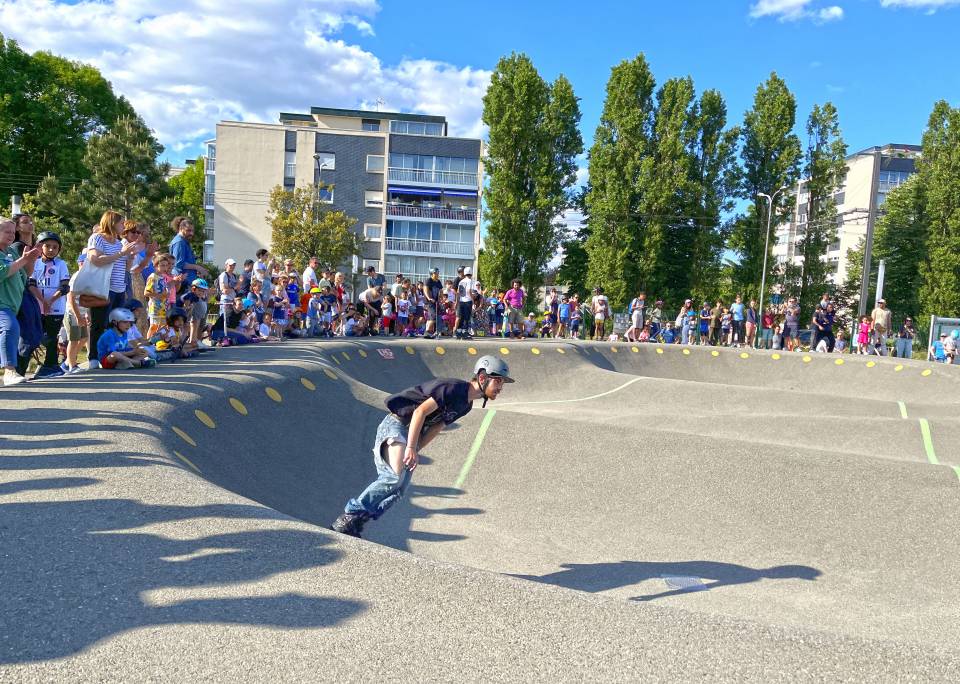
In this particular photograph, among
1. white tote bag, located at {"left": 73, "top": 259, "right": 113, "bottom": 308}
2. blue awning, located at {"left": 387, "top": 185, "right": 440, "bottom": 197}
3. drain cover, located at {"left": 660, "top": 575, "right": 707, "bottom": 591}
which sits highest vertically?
blue awning, located at {"left": 387, "top": 185, "right": 440, "bottom": 197}

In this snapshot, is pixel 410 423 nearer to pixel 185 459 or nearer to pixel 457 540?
pixel 457 540

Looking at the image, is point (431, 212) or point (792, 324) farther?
point (431, 212)

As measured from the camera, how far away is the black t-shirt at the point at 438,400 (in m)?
4.96

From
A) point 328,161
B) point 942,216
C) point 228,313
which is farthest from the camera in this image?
point 328,161

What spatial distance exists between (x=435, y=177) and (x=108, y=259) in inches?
1885

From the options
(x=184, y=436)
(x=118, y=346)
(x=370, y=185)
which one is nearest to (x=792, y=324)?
(x=118, y=346)

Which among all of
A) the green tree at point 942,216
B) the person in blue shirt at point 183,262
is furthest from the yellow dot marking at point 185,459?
the green tree at point 942,216

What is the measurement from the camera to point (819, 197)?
32.3 meters

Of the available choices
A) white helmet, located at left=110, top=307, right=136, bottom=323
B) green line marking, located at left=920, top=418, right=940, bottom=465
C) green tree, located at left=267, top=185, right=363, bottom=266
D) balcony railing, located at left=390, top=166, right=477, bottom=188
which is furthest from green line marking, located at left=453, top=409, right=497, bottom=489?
balcony railing, located at left=390, top=166, right=477, bottom=188

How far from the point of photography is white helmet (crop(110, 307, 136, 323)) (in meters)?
8.45

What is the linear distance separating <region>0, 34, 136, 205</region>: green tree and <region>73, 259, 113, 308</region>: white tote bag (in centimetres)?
3112

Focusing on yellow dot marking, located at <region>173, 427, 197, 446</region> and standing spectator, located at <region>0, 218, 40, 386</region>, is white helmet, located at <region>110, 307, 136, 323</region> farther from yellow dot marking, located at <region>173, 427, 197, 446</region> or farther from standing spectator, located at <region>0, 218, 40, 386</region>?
yellow dot marking, located at <region>173, 427, 197, 446</region>

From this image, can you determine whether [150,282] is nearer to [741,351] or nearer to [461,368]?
[461,368]

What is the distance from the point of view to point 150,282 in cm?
1044
